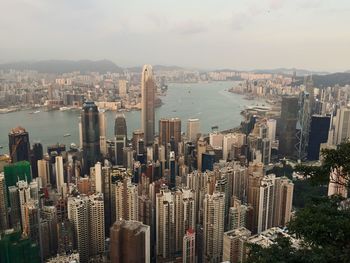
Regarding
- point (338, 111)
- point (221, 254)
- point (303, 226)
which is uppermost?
point (303, 226)

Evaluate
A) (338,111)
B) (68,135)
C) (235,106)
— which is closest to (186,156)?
(68,135)

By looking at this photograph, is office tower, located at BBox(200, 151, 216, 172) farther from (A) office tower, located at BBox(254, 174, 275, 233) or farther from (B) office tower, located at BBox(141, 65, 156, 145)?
(B) office tower, located at BBox(141, 65, 156, 145)

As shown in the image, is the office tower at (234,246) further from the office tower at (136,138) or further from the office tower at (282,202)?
the office tower at (136,138)

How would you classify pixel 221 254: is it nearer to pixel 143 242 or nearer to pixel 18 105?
pixel 143 242

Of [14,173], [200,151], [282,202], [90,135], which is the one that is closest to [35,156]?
[90,135]

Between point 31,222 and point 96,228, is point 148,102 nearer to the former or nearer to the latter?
point 96,228

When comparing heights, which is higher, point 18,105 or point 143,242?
point 18,105

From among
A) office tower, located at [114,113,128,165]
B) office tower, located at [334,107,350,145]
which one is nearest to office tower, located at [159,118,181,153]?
office tower, located at [114,113,128,165]
